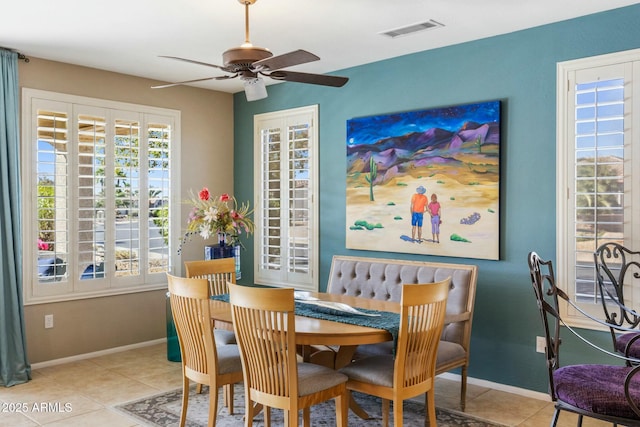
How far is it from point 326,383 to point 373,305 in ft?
2.62

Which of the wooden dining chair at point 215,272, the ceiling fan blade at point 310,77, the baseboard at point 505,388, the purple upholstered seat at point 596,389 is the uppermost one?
the ceiling fan blade at point 310,77

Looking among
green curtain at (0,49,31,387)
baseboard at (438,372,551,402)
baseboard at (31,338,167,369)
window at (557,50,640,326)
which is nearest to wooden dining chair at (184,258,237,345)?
green curtain at (0,49,31,387)

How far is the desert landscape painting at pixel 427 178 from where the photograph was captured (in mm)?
4134

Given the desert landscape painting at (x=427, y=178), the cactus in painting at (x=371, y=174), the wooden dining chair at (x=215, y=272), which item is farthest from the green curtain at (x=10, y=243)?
the cactus in painting at (x=371, y=174)

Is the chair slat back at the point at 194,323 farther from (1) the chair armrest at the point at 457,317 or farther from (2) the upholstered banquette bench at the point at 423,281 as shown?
(1) the chair armrest at the point at 457,317

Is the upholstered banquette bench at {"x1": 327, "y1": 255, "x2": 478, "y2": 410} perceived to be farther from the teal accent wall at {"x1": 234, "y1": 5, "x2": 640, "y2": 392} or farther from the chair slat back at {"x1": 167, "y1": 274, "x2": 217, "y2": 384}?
the chair slat back at {"x1": 167, "y1": 274, "x2": 217, "y2": 384}

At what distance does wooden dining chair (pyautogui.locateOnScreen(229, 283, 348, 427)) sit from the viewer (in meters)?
2.64

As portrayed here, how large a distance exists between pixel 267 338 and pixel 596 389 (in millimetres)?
1459

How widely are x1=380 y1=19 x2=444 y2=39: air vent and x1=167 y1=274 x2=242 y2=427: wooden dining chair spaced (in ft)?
7.59

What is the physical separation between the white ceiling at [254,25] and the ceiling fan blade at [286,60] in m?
0.64

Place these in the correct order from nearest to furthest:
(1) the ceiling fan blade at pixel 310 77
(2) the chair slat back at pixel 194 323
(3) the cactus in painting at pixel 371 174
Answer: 1. (2) the chair slat back at pixel 194 323
2. (1) the ceiling fan blade at pixel 310 77
3. (3) the cactus in painting at pixel 371 174

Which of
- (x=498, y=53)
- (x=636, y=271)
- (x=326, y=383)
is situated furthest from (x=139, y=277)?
(x=636, y=271)

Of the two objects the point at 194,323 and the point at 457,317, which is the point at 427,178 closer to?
the point at 457,317

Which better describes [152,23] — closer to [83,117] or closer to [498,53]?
[83,117]
